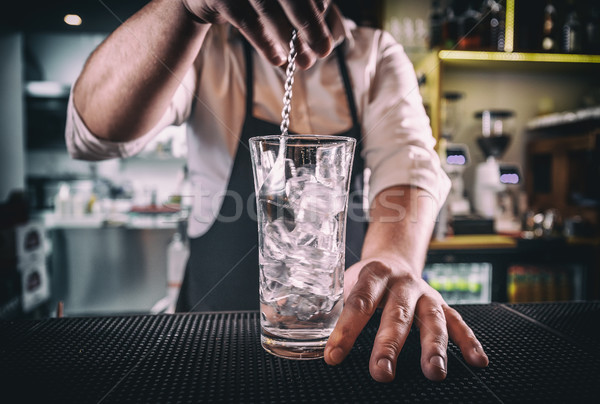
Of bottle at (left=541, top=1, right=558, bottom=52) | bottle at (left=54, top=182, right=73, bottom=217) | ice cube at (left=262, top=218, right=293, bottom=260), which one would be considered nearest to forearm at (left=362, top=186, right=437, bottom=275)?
ice cube at (left=262, top=218, right=293, bottom=260)

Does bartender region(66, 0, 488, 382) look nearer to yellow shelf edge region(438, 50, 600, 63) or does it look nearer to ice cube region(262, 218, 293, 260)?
ice cube region(262, 218, 293, 260)

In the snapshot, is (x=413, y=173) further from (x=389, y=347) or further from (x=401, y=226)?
(x=389, y=347)

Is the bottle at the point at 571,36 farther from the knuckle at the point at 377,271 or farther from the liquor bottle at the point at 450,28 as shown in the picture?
the knuckle at the point at 377,271

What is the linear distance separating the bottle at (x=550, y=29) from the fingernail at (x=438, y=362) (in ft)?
9.54

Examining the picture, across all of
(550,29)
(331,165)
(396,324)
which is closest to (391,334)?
(396,324)

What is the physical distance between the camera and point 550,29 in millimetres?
2775

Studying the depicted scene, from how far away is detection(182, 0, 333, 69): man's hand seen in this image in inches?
23.7

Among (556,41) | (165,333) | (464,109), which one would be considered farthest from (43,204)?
(556,41)

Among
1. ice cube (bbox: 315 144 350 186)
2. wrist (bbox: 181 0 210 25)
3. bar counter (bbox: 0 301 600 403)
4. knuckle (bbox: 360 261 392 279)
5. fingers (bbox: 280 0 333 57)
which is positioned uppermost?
wrist (bbox: 181 0 210 25)

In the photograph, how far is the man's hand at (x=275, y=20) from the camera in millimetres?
603

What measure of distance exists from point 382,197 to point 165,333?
2.15ft

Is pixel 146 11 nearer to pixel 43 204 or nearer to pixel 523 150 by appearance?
pixel 523 150

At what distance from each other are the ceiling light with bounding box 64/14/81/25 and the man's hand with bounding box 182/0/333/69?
4154 mm

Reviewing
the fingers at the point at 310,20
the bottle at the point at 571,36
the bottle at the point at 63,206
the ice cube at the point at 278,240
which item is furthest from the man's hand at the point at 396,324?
the bottle at the point at 63,206
